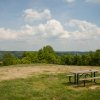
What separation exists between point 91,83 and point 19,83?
446cm

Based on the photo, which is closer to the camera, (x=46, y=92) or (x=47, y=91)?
(x=46, y=92)

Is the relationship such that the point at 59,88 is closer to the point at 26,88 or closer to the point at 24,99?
the point at 26,88

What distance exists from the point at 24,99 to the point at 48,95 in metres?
1.23

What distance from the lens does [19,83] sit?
15547 mm

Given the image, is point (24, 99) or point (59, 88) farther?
point (59, 88)

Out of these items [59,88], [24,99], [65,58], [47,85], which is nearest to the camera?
[24,99]

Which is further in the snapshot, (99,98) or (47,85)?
(47,85)

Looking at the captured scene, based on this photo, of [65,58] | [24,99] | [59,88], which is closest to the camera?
[24,99]

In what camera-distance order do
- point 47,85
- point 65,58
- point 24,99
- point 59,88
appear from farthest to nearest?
point 65,58
point 47,85
point 59,88
point 24,99

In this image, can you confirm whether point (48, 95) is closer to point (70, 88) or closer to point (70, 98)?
point (70, 98)

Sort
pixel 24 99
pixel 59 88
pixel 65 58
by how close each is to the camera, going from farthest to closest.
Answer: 1. pixel 65 58
2. pixel 59 88
3. pixel 24 99

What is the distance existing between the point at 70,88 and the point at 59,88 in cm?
66

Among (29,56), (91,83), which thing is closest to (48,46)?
(29,56)

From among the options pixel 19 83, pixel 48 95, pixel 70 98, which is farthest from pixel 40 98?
pixel 19 83
